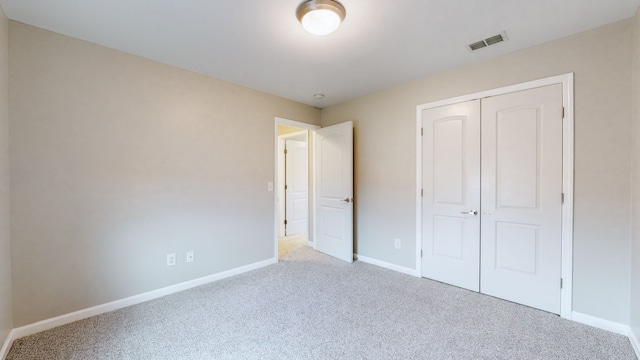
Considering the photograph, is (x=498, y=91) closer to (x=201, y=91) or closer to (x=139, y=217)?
(x=201, y=91)

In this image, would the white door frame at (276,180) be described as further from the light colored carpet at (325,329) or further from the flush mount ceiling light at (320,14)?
the flush mount ceiling light at (320,14)

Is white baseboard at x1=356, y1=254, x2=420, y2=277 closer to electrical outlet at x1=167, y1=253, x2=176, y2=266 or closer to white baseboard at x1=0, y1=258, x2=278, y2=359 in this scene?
white baseboard at x1=0, y1=258, x2=278, y2=359

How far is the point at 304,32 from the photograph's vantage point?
2.13 metres

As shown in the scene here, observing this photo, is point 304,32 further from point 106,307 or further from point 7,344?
point 7,344

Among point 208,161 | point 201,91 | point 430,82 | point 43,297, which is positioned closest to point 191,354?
point 43,297

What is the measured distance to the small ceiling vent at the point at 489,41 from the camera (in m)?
2.19

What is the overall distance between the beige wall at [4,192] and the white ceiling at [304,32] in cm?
29

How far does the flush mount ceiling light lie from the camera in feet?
5.65

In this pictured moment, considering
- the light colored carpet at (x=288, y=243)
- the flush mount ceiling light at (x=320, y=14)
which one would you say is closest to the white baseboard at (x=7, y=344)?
the light colored carpet at (x=288, y=243)

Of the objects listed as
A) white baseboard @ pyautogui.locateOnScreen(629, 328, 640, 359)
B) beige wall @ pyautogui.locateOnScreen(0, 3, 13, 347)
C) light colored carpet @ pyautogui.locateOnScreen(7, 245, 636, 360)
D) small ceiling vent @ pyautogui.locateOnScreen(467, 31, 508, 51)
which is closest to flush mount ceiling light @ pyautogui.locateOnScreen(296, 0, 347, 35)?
small ceiling vent @ pyautogui.locateOnScreen(467, 31, 508, 51)

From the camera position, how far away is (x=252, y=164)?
3.44 m

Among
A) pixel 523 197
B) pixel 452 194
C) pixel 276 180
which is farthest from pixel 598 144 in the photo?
pixel 276 180

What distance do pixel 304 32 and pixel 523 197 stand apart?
2.47m

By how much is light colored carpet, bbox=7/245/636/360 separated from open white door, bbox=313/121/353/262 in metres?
1.04
